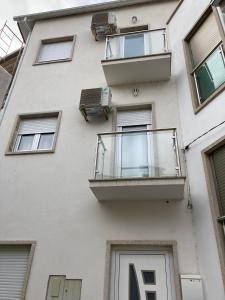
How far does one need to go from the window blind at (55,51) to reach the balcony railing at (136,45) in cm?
190

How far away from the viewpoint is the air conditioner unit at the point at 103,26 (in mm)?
8727

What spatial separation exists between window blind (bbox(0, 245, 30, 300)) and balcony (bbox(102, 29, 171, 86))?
5.00 metres

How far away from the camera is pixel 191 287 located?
4.37 metres

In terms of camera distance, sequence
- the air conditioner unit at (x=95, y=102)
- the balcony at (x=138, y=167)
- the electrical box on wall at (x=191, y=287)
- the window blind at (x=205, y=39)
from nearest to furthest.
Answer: the electrical box on wall at (x=191, y=287) < the balcony at (x=138, y=167) < the window blind at (x=205, y=39) < the air conditioner unit at (x=95, y=102)

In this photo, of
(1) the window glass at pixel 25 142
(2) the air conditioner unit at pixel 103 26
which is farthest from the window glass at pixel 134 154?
(2) the air conditioner unit at pixel 103 26

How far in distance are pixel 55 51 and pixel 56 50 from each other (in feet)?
0.19

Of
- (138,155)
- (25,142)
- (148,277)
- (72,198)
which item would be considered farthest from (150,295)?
(25,142)

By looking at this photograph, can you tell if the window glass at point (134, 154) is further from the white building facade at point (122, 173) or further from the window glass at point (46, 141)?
the window glass at point (46, 141)

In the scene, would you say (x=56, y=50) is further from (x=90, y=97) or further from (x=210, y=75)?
(x=210, y=75)

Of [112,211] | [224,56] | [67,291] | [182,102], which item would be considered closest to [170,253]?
[112,211]

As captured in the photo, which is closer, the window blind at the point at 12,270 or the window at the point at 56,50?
the window blind at the point at 12,270

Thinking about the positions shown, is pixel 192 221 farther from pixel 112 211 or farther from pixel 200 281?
pixel 112 211

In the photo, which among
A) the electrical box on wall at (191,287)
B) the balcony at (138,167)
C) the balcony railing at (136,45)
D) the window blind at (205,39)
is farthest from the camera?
the balcony railing at (136,45)

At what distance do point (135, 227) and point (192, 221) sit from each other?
1.14m
